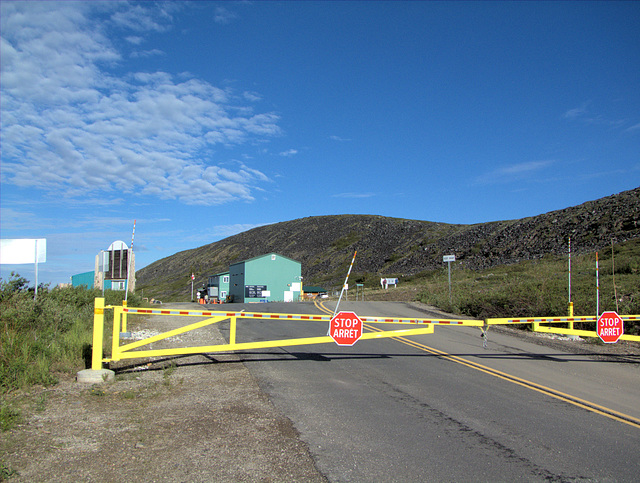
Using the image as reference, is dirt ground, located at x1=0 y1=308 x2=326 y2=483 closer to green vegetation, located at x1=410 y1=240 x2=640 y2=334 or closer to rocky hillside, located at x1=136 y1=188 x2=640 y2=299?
green vegetation, located at x1=410 y1=240 x2=640 y2=334

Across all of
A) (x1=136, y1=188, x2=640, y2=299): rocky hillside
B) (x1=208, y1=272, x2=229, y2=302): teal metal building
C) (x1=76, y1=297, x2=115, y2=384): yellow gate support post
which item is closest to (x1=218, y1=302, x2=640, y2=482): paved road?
(x1=76, y1=297, x2=115, y2=384): yellow gate support post

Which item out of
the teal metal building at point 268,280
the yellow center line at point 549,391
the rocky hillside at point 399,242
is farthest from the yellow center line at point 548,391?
the teal metal building at point 268,280

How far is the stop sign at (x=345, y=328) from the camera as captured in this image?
926 cm

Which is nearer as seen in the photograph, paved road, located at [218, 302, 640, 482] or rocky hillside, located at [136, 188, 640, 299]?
paved road, located at [218, 302, 640, 482]

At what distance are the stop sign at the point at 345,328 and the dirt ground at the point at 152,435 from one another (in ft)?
6.88

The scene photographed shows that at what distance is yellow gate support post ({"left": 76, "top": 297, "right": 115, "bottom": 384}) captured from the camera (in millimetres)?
7535

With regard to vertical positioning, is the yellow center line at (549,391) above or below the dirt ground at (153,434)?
below

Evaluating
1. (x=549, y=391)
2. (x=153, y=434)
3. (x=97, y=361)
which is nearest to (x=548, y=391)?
(x=549, y=391)

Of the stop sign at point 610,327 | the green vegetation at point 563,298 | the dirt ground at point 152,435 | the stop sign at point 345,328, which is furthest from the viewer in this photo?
the green vegetation at point 563,298

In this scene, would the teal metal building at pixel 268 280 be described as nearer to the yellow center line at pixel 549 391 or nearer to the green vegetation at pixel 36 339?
the green vegetation at pixel 36 339

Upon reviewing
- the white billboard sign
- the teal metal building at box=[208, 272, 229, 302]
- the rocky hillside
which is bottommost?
the teal metal building at box=[208, 272, 229, 302]

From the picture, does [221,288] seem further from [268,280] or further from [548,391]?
[548,391]

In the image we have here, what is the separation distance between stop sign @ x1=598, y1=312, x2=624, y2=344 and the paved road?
68 centimetres

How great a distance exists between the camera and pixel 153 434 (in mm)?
5246
